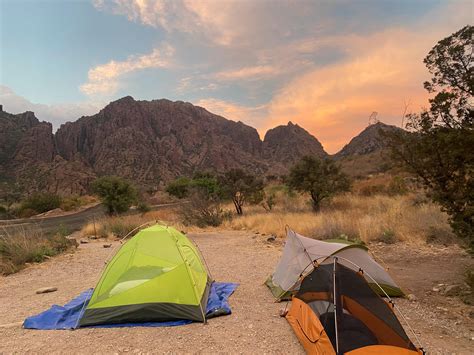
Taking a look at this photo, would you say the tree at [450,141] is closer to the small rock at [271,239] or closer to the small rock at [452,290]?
the small rock at [452,290]

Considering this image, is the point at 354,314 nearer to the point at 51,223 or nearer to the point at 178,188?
the point at 51,223

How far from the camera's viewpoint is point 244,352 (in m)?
4.73

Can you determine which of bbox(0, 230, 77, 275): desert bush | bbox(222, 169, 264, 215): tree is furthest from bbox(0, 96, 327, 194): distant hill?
bbox(0, 230, 77, 275): desert bush

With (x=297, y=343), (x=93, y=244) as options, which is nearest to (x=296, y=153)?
(x=93, y=244)

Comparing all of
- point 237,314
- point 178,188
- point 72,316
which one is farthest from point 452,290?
point 178,188

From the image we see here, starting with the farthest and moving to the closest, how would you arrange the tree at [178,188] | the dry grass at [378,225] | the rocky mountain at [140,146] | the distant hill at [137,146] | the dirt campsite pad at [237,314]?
the distant hill at [137,146]
the rocky mountain at [140,146]
the tree at [178,188]
the dry grass at [378,225]
the dirt campsite pad at [237,314]

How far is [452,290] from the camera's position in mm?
6703

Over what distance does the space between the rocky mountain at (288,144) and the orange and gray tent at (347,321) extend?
121 m

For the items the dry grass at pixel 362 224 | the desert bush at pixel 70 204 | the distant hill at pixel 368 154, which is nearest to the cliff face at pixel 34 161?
the desert bush at pixel 70 204

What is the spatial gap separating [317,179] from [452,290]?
1454 centimetres

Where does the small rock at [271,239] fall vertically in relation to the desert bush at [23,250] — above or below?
below

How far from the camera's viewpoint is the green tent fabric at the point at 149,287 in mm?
5820

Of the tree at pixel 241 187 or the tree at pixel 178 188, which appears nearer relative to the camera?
the tree at pixel 241 187

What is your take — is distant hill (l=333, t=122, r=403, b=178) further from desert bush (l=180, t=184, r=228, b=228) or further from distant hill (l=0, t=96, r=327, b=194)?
desert bush (l=180, t=184, r=228, b=228)
